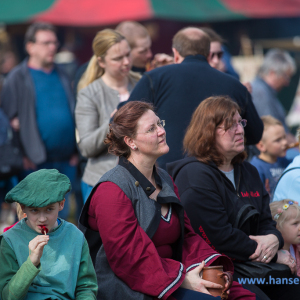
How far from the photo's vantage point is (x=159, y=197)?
2.87 meters

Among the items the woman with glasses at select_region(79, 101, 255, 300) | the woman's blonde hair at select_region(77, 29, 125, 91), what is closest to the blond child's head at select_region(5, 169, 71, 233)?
the woman with glasses at select_region(79, 101, 255, 300)

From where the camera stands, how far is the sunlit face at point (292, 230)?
362 cm

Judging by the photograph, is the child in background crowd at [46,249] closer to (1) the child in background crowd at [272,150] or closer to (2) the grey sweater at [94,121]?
(2) the grey sweater at [94,121]

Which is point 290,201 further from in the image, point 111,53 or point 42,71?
point 42,71

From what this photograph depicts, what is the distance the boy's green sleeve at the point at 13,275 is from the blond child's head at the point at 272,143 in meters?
3.10

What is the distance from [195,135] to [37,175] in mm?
1233

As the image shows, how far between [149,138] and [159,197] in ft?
1.09

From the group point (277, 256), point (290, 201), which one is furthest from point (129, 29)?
point (277, 256)

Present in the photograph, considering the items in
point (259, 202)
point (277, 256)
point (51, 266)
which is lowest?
point (277, 256)

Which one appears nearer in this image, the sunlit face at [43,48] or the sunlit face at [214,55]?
the sunlit face at [214,55]

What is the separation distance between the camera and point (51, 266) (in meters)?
2.47

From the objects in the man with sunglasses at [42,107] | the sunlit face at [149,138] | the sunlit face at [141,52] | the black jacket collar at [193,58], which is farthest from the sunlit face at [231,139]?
the man with sunglasses at [42,107]

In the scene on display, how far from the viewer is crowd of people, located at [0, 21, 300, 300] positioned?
2.49 m

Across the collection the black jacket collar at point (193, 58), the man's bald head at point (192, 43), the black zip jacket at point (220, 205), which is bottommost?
the black zip jacket at point (220, 205)
